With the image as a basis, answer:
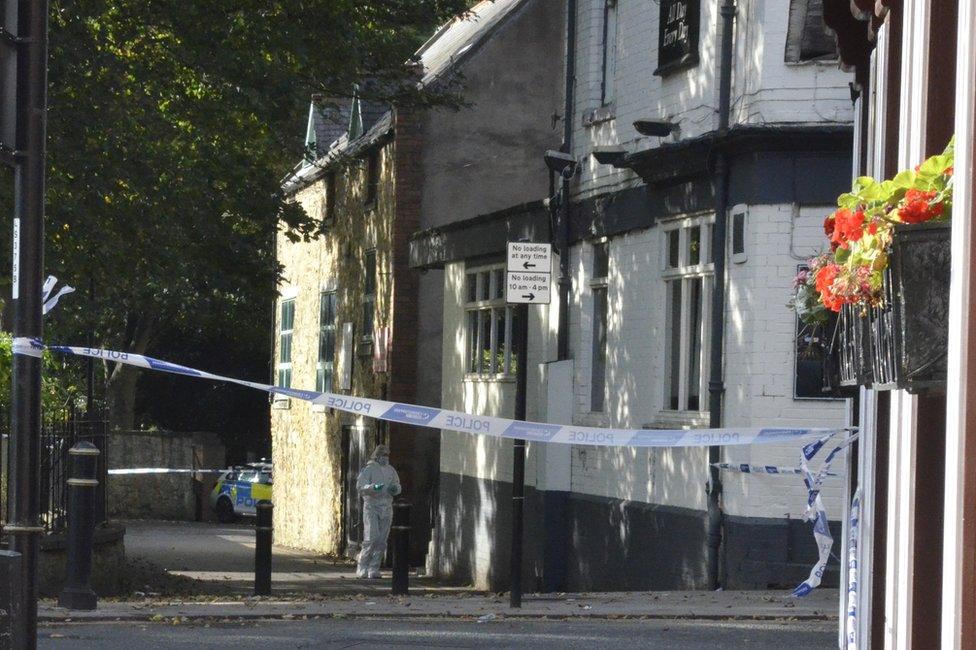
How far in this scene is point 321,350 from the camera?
110ft

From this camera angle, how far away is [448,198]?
26641mm

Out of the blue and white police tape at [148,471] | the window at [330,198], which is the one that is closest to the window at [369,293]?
the window at [330,198]

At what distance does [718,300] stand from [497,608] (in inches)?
150

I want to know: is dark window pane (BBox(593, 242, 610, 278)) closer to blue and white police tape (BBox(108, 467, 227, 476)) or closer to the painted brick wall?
the painted brick wall

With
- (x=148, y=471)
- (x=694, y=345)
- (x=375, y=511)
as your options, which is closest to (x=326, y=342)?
(x=148, y=471)

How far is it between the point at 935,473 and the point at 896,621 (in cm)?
68

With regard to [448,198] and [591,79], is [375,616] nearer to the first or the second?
[591,79]

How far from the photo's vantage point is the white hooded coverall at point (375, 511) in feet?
73.4

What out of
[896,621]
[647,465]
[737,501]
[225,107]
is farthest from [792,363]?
[896,621]

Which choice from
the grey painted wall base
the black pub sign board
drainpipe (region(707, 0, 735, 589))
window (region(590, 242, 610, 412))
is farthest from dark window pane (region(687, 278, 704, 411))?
window (region(590, 242, 610, 412))

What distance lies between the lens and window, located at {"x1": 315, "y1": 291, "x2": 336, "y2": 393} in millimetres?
32625

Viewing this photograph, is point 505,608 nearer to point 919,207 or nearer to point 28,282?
point 28,282

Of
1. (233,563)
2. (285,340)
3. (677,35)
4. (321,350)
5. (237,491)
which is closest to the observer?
(677,35)

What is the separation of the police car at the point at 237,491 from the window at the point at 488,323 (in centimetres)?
2116
